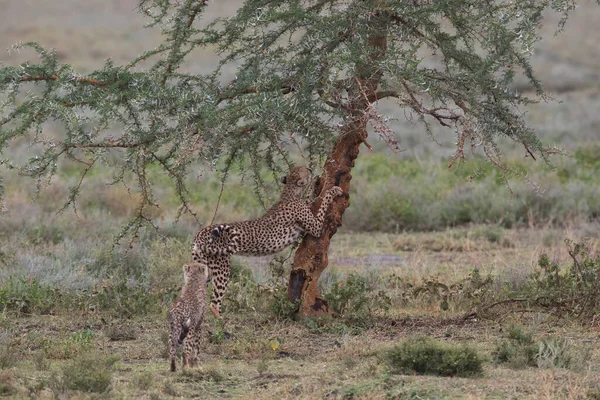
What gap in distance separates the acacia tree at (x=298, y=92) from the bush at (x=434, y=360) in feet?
5.08

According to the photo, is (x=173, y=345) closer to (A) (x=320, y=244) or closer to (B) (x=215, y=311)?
(B) (x=215, y=311)

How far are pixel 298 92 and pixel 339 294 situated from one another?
252 cm

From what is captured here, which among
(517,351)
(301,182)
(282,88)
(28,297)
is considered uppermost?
(282,88)

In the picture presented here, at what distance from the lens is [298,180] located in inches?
426

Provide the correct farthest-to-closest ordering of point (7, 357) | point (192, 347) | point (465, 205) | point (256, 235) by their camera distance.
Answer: point (465, 205)
point (256, 235)
point (7, 357)
point (192, 347)

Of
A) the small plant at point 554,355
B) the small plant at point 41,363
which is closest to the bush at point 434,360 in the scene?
the small plant at point 554,355

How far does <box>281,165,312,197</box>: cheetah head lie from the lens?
35.4ft

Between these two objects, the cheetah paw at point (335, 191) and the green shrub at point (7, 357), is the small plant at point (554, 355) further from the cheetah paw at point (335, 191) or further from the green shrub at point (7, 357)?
the green shrub at point (7, 357)

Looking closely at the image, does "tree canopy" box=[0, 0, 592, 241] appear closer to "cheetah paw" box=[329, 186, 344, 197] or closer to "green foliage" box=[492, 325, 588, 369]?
"cheetah paw" box=[329, 186, 344, 197]

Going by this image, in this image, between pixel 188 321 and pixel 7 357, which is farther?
pixel 7 357

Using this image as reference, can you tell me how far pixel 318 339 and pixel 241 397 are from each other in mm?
2317

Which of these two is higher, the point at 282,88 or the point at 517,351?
the point at 282,88

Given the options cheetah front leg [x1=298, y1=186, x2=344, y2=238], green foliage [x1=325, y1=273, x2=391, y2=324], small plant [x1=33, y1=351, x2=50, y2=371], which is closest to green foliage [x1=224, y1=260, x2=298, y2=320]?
green foliage [x1=325, y1=273, x2=391, y2=324]

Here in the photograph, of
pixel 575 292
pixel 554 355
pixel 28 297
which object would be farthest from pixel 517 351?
pixel 28 297
